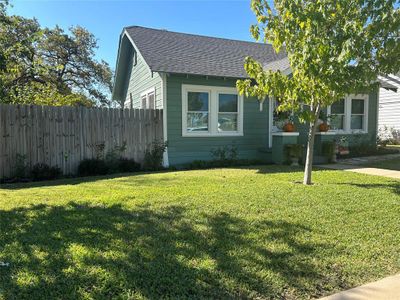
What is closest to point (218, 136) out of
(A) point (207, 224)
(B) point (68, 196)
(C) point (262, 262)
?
(B) point (68, 196)

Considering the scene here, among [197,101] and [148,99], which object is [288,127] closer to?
[197,101]

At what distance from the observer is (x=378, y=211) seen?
511 centimetres

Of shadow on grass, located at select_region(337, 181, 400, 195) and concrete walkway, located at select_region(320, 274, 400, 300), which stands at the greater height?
shadow on grass, located at select_region(337, 181, 400, 195)

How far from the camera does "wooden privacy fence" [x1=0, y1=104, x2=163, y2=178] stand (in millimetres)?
8562

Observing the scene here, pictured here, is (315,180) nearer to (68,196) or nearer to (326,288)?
(326,288)

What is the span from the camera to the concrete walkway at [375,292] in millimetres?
2859

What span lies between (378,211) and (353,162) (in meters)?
6.43

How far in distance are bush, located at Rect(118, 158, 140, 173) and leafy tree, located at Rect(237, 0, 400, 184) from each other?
4824 mm

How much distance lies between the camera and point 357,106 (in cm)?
1394

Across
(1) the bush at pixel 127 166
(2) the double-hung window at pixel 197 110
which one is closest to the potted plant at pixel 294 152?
(2) the double-hung window at pixel 197 110

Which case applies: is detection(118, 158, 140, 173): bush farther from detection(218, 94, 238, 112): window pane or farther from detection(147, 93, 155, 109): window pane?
detection(218, 94, 238, 112): window pane

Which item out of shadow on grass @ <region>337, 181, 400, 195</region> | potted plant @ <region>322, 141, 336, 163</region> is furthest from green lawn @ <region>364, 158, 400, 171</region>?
shadow on grass @ <region>337, 181, 400, 195</region>

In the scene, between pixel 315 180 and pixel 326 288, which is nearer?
pixel 326 288

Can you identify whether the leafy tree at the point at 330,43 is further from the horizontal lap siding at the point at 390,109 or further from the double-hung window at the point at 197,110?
the horizontal lap siding at the point at 390,109
